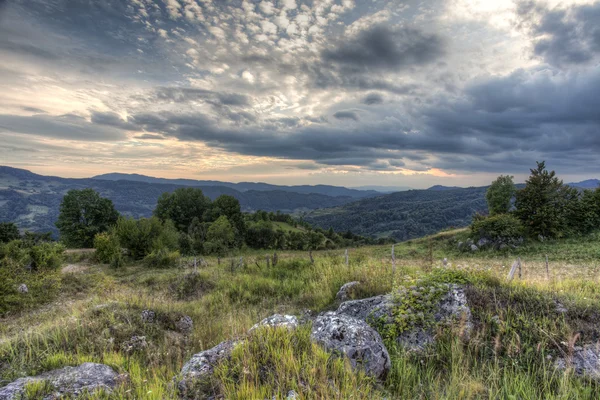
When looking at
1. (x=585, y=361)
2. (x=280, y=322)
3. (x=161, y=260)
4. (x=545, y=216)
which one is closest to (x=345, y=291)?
(x=280, y=322)

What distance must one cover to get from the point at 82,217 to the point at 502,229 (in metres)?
67.5

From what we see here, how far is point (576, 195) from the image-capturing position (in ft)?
108

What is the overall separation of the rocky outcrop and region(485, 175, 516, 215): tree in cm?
5447

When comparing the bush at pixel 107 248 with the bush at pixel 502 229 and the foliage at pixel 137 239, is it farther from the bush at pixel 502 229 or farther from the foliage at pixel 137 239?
the bush at pixel 502 229

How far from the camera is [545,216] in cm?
3119

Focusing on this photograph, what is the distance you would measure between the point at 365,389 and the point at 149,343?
4607 millimetres

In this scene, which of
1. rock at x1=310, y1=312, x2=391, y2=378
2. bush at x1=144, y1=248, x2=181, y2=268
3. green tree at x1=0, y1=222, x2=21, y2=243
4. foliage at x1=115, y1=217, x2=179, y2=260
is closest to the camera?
rock at x1=310, y1=312, x2=391, y2=378

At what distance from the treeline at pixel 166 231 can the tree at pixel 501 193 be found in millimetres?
37309

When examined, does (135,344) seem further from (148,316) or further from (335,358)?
(335,358)

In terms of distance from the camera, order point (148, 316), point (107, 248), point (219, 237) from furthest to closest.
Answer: point (219, 237) → point (107, 248) → point (148, 316)

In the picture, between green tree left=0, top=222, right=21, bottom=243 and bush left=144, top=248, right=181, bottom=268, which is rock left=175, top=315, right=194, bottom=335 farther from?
green tree left=0, top=222, right=21, bottom=243

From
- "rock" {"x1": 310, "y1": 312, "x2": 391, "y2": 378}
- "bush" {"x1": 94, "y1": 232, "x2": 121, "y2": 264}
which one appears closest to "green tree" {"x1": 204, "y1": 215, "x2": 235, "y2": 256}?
"bush" {"x1": 94, "y1": 232, "x2": 121, "y2": 264}

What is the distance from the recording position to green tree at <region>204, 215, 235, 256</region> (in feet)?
146

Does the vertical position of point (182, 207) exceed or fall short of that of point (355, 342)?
it falls short
